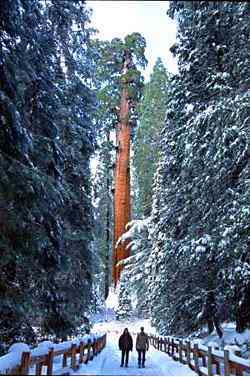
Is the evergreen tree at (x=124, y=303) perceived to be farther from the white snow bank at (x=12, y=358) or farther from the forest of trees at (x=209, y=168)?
the white snow bank at (x=12, y=358)

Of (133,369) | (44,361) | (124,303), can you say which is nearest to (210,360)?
(44,361)

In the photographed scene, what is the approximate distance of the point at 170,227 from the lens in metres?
15.6

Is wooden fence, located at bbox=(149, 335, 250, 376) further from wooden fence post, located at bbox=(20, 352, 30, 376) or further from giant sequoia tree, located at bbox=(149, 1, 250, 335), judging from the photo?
wooden fence post, located at bbox=(20, 352, 30, 376)

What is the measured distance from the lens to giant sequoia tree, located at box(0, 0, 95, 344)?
7141mm

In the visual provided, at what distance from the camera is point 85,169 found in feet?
46.9

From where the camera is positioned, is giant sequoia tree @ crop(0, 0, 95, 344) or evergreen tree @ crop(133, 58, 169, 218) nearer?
giant sequoia tree @ crop(0, 0, 95, 344)

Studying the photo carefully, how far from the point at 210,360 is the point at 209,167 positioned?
5.04 m

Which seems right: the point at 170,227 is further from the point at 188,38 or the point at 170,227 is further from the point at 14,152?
the point at 14,152

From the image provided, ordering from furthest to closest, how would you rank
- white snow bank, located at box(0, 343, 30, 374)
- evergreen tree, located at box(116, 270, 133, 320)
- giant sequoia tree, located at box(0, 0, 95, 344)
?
evergreen tree, located at box(116, 270, 133, 320), giant sequoia tree, located at box(0, 0, 95, 344), white snow bank, located at box(0, 343, 30, 374)

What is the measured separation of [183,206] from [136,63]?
28.3 ft

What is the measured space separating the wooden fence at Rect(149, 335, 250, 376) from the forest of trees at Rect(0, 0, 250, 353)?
0.90 m

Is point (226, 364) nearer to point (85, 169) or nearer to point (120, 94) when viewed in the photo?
point (85, 169)

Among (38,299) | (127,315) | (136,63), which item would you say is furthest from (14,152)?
(127,315)

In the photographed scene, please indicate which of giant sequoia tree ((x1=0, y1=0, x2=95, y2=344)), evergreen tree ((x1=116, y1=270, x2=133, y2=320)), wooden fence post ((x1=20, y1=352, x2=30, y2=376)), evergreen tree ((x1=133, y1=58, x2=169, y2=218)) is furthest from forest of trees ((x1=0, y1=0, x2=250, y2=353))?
evergreen tree ((x1=116, y1=270, x2=133, y2=320))
